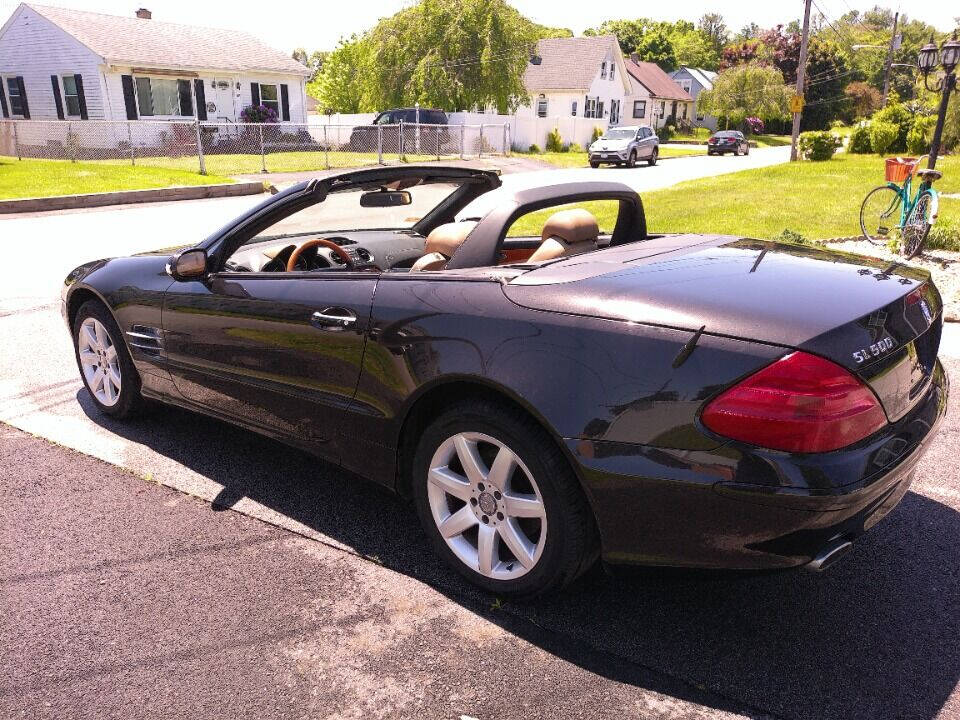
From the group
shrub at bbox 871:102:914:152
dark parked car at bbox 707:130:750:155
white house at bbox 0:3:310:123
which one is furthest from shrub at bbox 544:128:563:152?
shrub at bbox 871:102:914:152

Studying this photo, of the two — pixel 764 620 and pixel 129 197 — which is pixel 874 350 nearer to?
pixel 764 620

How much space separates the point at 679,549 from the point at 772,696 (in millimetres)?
505

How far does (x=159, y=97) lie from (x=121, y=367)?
32908mm

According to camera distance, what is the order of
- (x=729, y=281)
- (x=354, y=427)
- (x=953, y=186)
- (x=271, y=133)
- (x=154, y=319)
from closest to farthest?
(x=729, y=281) → (x=354, y=427) → (x=154, y=319) → (x=953, y=186) → (x=271, y=133)

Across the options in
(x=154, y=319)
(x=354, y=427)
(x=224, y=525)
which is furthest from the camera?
(x=154, y=319)

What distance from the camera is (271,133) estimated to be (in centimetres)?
3134

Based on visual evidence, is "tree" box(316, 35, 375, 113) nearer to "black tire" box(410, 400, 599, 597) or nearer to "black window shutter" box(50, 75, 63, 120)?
"black window shutter" box(50, 75, 63, 120)

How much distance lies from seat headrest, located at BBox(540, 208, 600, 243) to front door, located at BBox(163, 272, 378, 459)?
813 millimetres

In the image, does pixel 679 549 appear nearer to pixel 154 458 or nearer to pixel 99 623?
pixel 99 623

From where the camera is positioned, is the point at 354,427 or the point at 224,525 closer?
the point at 354,427

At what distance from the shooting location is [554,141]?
41.3 meters

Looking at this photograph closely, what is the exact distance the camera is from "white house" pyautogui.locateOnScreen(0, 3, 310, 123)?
103ft

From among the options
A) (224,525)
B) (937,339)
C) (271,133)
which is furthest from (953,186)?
(271,133)

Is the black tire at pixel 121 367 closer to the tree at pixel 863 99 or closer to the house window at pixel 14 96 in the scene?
the house window at pixel 14 96
